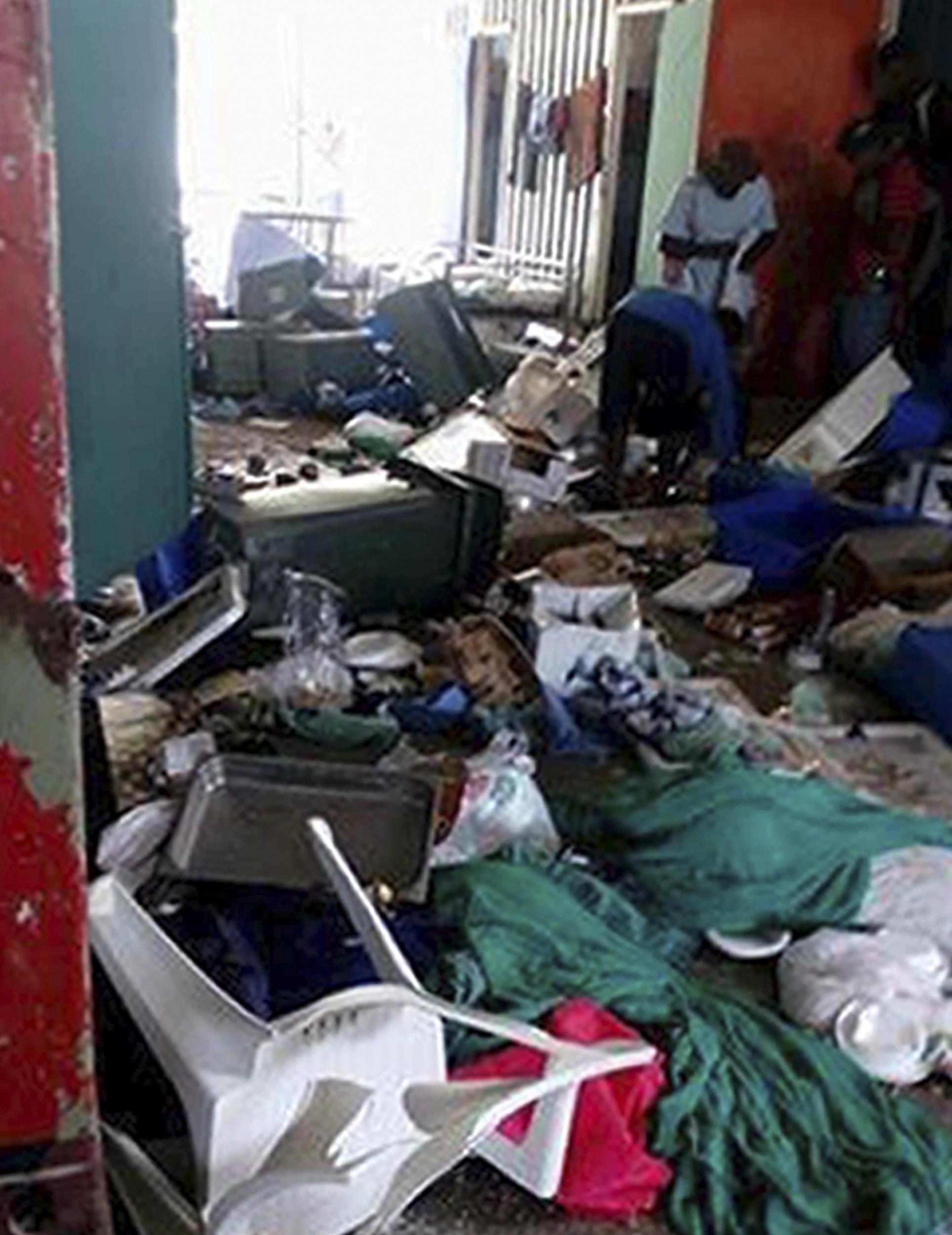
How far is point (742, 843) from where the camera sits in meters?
2.36

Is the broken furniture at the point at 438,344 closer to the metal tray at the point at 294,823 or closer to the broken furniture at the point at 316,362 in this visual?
the broken furniture at the point at 316,362

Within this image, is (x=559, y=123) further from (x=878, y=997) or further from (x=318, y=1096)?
(x=318, y=1096)

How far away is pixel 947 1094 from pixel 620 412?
335 centimetres

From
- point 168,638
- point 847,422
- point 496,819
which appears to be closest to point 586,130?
point 847,422

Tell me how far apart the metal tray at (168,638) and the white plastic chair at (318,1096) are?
139cm

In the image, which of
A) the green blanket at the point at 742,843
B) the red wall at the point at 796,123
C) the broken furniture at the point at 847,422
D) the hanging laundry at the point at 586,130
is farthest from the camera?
the hanging laundry at the point at 586,130

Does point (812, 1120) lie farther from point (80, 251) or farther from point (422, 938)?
point (80, 251)

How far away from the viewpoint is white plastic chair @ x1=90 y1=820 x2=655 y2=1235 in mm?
1467

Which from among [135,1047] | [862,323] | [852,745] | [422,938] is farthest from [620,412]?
[135,1047]

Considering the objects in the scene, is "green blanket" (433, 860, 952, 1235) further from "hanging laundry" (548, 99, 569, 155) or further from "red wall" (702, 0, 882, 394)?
"hanging laundry" (548, 99, 569, 155)

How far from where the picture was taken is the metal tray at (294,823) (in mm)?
2205

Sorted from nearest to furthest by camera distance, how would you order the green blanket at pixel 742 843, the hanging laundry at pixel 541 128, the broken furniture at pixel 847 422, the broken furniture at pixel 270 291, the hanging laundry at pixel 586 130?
1. the green blanket at pixel 742 843
2. the broken furniture at pixel 847 422
3. the broken furniture at pixel 270 291
4. the hanging laundry at pixel 586 130
5. the hanging laundry at pixel 541 128

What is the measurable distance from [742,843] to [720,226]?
159 inches

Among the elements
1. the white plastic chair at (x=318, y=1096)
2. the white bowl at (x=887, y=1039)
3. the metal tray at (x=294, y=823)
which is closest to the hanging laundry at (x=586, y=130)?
the metal tray at (x=294, y=823)
